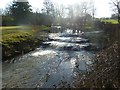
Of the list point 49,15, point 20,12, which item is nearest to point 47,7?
point 49,15

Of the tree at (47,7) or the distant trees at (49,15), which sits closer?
the distant trees at (49,15)

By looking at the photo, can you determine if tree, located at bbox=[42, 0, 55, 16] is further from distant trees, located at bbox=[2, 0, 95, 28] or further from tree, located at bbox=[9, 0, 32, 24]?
tree, located at bbox=[9, 0, 32, 24]

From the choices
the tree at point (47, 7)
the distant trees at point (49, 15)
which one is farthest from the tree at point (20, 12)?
the tree at point (47, 7)

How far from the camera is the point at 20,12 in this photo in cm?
5950

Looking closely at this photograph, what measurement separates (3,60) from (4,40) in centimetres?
454

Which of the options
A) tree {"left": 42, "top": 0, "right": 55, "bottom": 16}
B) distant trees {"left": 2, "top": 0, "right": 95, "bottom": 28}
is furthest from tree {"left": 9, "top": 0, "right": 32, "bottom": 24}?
tree {"left": 42, "top": 0, "right": 55, "bottom": 16}

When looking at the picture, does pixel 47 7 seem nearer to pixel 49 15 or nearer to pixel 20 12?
pixel 49 15

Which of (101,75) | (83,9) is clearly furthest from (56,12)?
(101,75)

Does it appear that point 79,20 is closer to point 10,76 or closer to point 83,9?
point 83,9

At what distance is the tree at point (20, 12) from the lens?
58950 mm

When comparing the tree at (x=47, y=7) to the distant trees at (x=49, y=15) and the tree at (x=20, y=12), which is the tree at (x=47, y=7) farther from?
the tree at (x=20, y=12)

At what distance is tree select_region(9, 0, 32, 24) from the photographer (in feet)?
193

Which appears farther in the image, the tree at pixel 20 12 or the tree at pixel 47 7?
the tree at pixel 47 7

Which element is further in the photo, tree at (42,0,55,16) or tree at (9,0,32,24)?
tree at (42,0,55,16)
